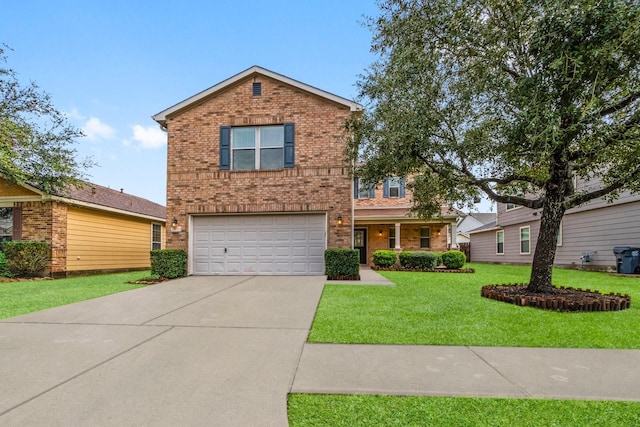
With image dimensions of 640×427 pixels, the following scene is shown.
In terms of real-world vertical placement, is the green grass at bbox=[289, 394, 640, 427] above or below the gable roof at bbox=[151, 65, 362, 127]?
below

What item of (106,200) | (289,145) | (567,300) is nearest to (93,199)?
(106,200)

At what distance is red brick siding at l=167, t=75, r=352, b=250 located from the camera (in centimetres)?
1130

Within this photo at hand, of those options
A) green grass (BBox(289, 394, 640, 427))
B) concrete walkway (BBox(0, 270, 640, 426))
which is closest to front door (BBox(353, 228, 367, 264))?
concrete walkway (BBox(0, 270, 640, 426))

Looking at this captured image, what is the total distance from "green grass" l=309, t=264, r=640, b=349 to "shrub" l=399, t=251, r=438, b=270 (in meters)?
7.43

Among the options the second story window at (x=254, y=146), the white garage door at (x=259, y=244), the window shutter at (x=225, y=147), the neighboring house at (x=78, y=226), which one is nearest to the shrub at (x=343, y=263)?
the white garage door at (x=259, y=244)

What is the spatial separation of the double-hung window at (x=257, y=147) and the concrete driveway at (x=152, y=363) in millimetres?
6092

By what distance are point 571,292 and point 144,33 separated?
16.1 meters

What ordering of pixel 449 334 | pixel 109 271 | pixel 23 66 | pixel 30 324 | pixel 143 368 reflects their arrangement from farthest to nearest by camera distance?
pixel 109 271
pixel 23 66
pixel 30 324
pixel 449 334
pixel 143 368

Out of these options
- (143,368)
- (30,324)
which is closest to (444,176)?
(143,368)

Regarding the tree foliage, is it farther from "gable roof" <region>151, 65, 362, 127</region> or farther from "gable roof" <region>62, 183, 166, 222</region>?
"gable roof" <region>151, 65, 362, 127</region>

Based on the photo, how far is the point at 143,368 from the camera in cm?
329

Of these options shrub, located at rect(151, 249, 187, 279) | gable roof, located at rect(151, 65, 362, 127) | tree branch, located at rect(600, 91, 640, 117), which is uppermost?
gable roof, located at rect(151, 65, 362, 127)

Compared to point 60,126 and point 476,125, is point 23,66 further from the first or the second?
point 476,125

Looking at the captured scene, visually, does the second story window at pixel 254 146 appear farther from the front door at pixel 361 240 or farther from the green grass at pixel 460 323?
the front door at pixel 361 240
